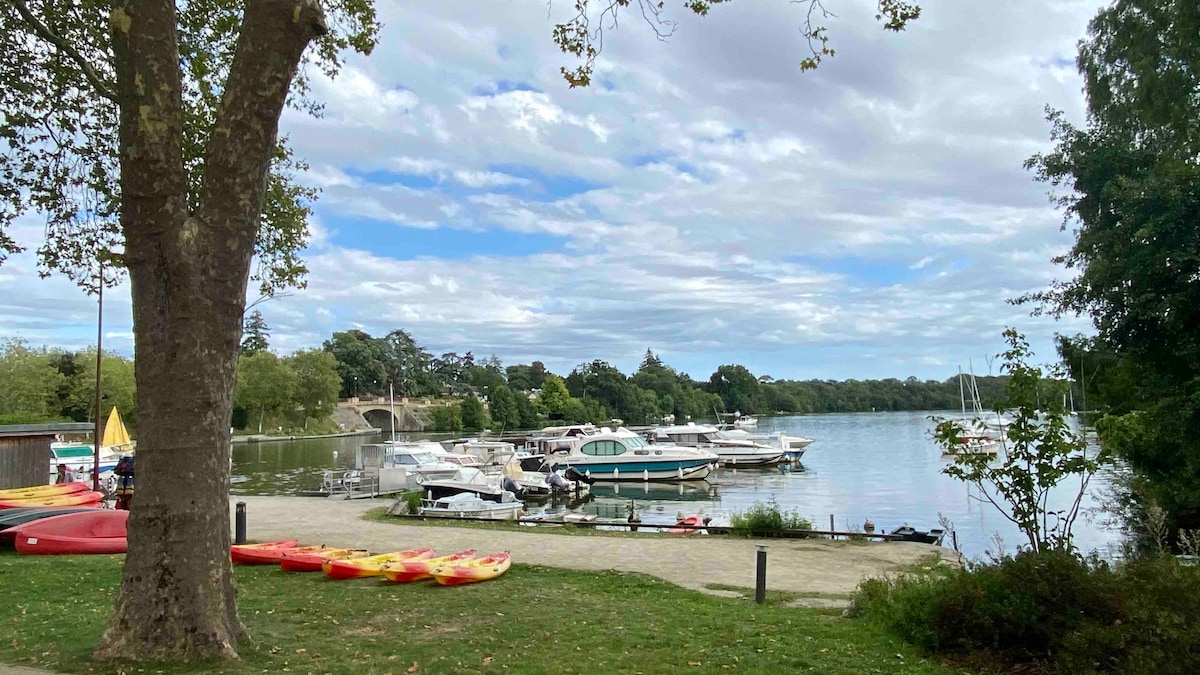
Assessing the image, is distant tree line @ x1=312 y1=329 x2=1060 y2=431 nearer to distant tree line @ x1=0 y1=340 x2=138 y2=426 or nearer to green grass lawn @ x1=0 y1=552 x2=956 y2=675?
distant tree line @ x1=0 y1=340 x2=138 y2=426

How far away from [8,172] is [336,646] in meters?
8.19

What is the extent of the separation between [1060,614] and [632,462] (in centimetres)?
3644

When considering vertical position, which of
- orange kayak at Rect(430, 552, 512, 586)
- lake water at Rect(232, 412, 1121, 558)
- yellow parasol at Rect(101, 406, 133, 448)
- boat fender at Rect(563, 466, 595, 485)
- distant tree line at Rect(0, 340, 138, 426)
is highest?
distant tree line at Rect(0, 340, 138, 426)

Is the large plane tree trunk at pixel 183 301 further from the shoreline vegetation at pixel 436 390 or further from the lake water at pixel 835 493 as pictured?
the shoreline vegetation at pixel 436 390

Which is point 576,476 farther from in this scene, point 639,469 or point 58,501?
point 58,501

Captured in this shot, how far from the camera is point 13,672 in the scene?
5816 mm

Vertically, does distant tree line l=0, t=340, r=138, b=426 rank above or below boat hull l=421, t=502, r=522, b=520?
above

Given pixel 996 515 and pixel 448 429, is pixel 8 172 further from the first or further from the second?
pixel 448 429

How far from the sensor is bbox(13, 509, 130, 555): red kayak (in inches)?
520

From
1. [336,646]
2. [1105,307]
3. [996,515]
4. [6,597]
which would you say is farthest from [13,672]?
[996,515]

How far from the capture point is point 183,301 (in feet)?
20.1

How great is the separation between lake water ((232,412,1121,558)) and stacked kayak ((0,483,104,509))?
14.3m

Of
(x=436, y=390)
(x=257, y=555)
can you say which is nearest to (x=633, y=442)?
(x=257, y=555)

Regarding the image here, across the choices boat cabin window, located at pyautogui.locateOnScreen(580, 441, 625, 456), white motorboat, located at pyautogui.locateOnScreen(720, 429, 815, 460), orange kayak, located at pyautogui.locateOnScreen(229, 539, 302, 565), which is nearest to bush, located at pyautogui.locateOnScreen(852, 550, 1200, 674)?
orange kayak, located at pyautogui.locateOnScreen(229, 539, 302, 565)
